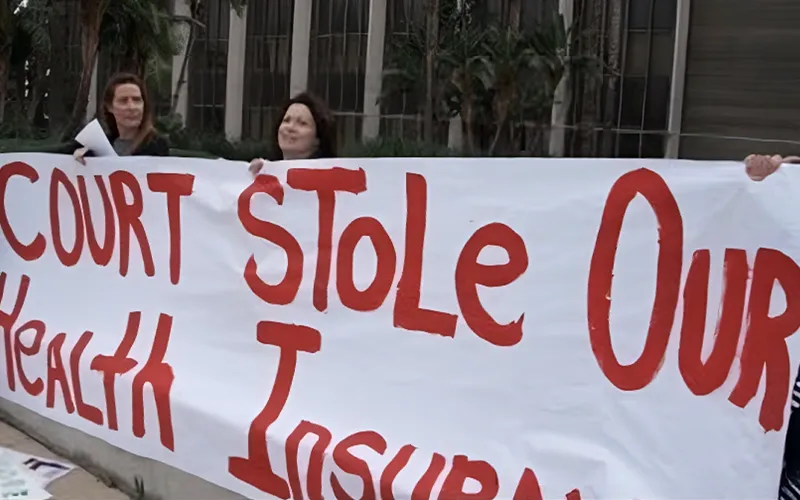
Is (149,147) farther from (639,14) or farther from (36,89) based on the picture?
(36,89)

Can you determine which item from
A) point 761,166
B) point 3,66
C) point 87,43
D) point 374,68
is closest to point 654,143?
point 374,68

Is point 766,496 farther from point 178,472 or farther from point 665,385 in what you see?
point 178,472

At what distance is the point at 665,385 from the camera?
2.23 metres

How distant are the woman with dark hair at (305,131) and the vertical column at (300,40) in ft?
91.5

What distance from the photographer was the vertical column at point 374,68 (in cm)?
2848

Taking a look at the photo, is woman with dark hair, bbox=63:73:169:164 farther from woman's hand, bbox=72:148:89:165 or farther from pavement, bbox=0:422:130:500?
pavement, bbox=0:422:130:500

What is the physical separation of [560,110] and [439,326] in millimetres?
22573

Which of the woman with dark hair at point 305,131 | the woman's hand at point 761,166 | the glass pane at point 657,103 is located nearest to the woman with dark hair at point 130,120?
the woman with dark hair at point 305,131

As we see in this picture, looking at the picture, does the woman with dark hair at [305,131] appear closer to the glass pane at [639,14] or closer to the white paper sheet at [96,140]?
the white paper sheet at [96,140]

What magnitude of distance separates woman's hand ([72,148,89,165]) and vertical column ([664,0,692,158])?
22262 millimetres

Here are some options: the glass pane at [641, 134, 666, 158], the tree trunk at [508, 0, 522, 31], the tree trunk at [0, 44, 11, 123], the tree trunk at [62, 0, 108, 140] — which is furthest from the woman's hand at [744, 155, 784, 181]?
the tree trunk at [508, 0, 522, 31]

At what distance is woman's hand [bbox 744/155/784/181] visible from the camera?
215 cm

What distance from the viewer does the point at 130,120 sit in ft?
13.8

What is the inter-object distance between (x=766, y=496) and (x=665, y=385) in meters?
0.31
